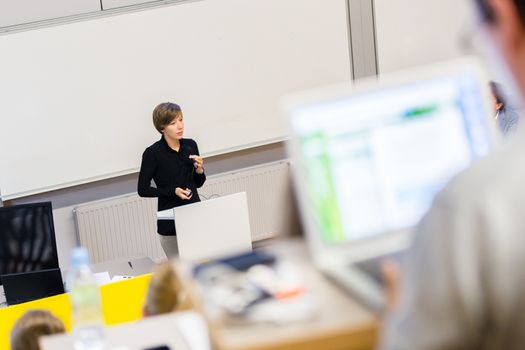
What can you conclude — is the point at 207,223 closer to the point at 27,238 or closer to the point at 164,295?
the point at 27,238

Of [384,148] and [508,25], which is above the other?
[508,25]

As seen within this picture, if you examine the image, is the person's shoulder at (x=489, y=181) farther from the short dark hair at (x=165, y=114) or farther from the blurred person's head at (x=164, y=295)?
the short dark hair at (x=165, y=114)

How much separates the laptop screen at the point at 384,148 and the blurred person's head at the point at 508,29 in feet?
1.36

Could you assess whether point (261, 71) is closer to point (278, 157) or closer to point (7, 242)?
point (278, 157)

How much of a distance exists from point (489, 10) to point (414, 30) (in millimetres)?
6040

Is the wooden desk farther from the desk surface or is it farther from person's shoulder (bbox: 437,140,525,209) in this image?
the desk surface

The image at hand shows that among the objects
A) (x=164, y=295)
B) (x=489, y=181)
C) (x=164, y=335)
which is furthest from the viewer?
(x=164, y=335)

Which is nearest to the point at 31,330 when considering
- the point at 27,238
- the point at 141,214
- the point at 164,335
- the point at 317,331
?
the point at 164,335

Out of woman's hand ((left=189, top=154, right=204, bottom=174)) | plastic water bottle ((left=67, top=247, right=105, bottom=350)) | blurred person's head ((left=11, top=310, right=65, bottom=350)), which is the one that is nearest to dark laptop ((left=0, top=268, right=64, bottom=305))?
woman's hand ((left=189, top=154, right=204, bottom=174))

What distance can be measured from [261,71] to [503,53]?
5546 millimetres

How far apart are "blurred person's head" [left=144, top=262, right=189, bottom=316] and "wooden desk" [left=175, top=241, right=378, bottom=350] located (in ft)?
1.89

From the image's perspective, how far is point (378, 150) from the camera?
4.44ft

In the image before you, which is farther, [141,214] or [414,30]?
[414,30]

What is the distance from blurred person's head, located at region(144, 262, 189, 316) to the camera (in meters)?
1.72
